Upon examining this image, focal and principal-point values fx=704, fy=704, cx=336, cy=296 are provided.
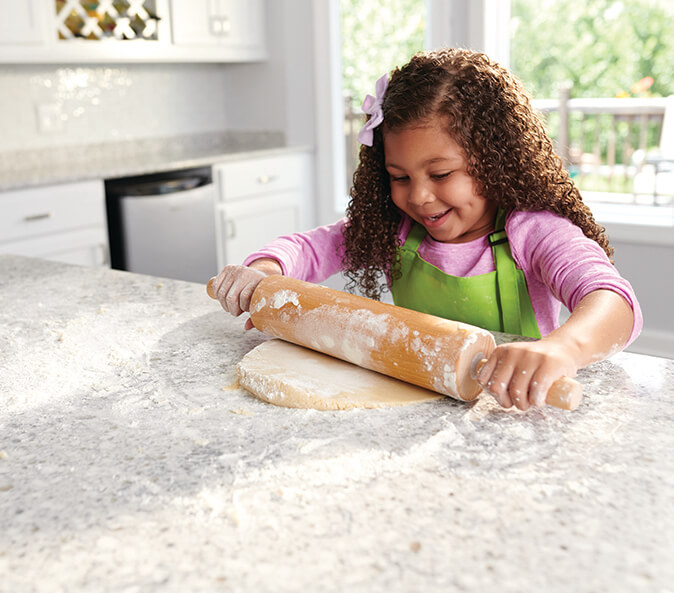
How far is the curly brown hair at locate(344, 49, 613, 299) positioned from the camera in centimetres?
107

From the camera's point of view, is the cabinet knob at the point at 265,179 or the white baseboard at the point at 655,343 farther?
the cabinet knob at the point at 265,179

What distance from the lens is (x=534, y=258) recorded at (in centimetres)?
108

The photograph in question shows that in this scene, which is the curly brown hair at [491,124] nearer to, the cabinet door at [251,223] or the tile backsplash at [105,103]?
the cabinet door at [251,223]

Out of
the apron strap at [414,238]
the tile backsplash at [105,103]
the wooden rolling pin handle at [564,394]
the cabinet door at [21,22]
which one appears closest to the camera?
the wooden rolling pin handle at [564,394]

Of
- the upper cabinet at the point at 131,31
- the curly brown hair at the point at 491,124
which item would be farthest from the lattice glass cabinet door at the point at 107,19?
the curly brown hair at the point at 491,124

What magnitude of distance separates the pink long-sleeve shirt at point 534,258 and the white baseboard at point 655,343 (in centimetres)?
185

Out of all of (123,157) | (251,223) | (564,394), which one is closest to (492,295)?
(564,394)

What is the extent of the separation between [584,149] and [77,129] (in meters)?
2.73

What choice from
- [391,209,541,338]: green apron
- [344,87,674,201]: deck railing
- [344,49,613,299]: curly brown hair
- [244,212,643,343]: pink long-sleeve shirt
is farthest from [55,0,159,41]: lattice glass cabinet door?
[391,209,541,338]: green apron

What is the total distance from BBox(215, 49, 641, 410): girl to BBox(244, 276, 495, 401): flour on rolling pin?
4.1 inches

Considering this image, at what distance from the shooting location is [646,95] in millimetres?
3240

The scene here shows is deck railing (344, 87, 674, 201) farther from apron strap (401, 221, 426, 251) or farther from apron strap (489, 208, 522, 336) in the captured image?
apron strap (489, 208, 522, 336)

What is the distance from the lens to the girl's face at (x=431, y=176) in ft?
3.49

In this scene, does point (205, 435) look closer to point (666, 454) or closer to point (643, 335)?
point (666, 454)
